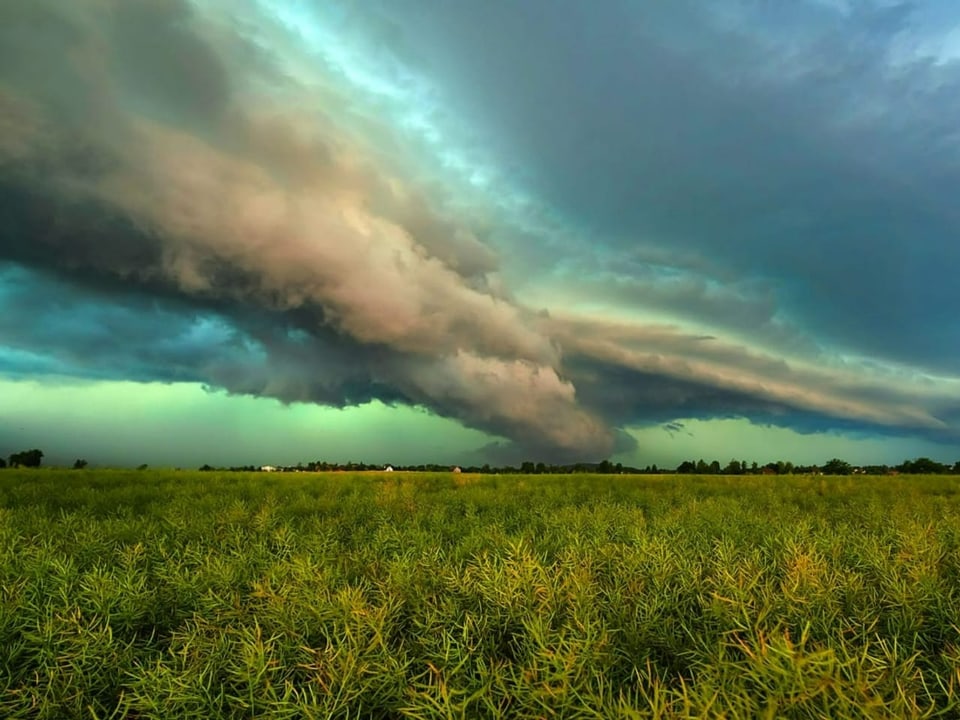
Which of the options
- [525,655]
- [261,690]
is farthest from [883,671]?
[261,690]

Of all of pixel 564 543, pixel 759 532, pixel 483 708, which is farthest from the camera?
pixel 759 532

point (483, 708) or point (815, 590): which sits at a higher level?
point (815, 590)

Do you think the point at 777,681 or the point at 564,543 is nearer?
the point at 777,681

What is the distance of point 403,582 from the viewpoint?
4055mm

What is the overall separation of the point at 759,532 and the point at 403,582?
16.4 ft

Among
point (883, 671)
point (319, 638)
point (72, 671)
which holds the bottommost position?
point (72, 671)

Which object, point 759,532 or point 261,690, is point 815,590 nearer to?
point 261,690

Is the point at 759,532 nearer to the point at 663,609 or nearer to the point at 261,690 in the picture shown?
the point at 663,609

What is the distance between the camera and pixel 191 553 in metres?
5.60

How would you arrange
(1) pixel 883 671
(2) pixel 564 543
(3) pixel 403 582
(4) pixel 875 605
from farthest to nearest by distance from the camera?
(2) pixel 564 543 → (3) pixel 403 582 → (4) pixel 875 605 → (1) pixel 883 671

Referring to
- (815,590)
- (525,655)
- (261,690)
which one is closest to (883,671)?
(815,590)

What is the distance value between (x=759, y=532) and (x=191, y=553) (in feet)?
20.5

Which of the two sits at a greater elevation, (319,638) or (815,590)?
(815,590)

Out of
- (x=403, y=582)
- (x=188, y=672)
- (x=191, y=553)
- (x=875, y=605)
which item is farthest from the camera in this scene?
(x=191, y=553)
